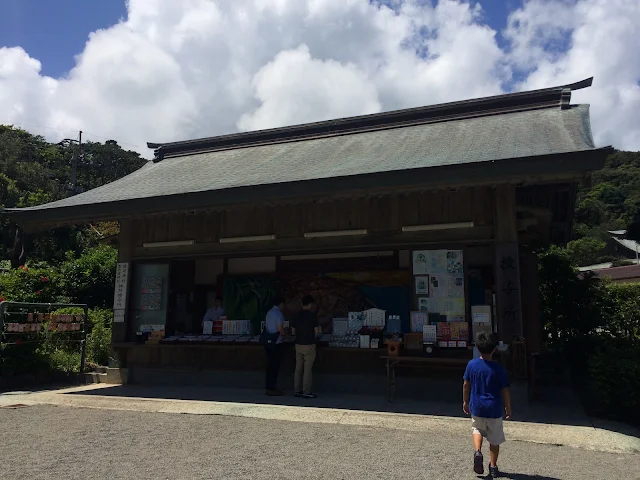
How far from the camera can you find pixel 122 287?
10594 millimetres

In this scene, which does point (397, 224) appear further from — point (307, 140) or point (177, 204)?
point (307, 140)

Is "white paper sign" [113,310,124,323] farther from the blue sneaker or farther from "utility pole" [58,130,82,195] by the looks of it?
"utility pole" [58,130,82,195]

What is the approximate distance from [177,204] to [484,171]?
5.31 m

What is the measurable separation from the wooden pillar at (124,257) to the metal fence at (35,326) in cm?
122

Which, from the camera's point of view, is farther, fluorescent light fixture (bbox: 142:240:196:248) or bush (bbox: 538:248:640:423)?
bush (bbox: 538:248:640:423)

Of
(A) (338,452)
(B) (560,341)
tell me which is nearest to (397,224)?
(A) (338,452)

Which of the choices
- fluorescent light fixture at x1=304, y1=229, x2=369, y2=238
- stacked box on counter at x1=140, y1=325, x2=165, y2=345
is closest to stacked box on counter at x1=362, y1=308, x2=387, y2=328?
fluorescent light fixture at x1=304, y1=229, x2=369, y2=238

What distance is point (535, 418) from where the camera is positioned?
684cm

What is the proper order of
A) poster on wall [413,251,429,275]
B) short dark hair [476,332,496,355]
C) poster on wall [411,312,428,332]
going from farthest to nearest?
poster on wall [413,251,429,275]
poster on wall [411,312,428,332]
short dark hair [476,332,496,355]

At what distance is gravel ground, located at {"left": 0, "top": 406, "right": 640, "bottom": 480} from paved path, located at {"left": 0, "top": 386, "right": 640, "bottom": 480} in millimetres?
11

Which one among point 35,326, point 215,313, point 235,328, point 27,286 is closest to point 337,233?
point 235,328

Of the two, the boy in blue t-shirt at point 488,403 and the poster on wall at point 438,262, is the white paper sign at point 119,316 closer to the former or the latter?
the poster on wall at point 438,262

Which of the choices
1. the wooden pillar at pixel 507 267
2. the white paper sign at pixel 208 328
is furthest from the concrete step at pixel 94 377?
the wooden pillar at pixel 507 267

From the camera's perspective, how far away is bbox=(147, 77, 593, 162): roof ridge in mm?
10484
